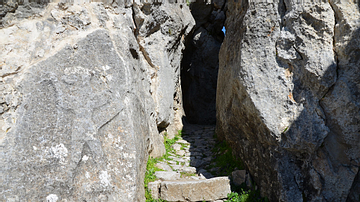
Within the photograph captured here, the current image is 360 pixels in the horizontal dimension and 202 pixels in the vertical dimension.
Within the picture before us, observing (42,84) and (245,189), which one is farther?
(245,189)

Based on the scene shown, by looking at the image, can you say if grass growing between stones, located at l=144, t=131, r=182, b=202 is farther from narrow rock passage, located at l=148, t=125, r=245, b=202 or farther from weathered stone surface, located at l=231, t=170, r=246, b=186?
weathered stone surface, located at l=231, t=170, r=246, b=186

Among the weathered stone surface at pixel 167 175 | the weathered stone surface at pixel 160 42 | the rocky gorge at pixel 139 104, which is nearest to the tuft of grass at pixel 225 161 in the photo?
the rocky gorge at pixel 139 104

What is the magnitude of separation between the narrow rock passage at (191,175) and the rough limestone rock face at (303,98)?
952 millimetres

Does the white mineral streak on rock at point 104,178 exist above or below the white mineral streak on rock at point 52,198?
above

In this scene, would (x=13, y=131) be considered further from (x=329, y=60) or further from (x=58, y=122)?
(x=329, y=60)

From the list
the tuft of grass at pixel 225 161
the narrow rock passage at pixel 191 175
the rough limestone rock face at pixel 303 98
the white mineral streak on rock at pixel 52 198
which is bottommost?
the narrow rock passage at pixel 191 175

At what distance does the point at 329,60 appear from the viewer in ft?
15.7

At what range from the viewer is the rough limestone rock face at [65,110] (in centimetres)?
359

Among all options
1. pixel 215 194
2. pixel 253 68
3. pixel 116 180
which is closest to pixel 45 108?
pixel 116 180

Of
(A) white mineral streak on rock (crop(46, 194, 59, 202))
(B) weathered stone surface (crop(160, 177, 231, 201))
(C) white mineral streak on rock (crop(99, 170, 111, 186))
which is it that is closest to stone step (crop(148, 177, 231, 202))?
(B) weathered stone surface (crop(160, 177, 231, 201))

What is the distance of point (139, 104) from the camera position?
5246mm

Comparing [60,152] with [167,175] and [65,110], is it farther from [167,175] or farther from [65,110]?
[167,175]

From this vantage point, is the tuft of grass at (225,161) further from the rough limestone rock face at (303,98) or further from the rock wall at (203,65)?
the rock wall at (203,65)

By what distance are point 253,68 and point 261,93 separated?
22.8 inches
